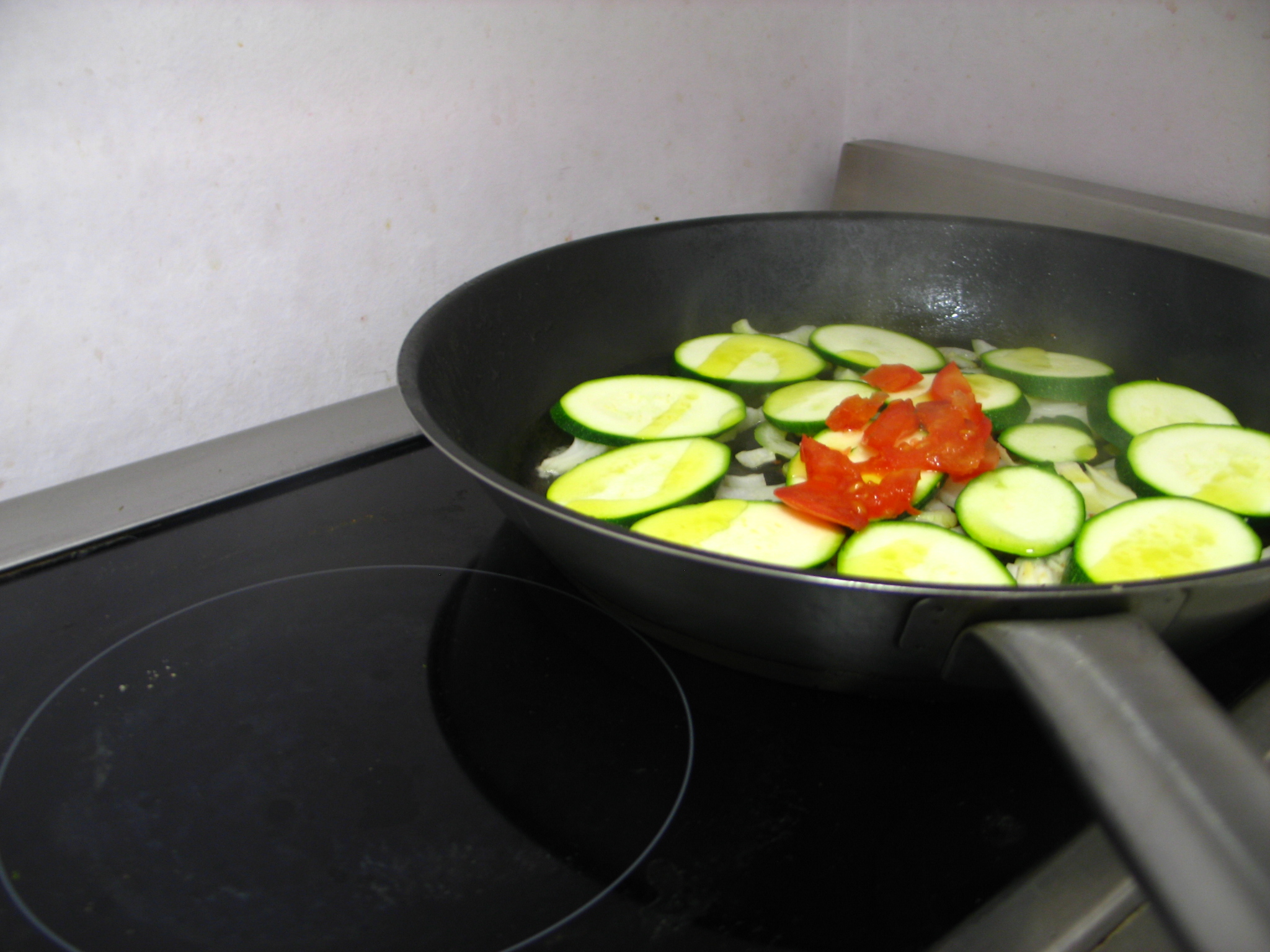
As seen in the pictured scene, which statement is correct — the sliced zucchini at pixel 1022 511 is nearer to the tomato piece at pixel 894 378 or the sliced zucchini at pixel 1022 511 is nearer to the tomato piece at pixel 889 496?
the tomato piece at pixel 889 496

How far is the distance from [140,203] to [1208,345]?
128 centimetres

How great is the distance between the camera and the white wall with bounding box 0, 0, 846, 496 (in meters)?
0.95

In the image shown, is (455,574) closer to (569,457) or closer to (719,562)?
(569,457)

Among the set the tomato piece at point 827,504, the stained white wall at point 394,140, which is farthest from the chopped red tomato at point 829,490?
the stained white wall at point 394,140

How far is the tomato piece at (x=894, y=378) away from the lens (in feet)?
3.68

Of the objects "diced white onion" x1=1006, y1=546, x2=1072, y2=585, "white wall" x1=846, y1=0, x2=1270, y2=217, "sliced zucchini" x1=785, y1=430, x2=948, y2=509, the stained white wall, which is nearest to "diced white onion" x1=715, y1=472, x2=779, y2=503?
"sliced zucchini" x1=785, y1=430, x2=948, y2=509

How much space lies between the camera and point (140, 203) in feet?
3.26

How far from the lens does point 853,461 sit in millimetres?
1008

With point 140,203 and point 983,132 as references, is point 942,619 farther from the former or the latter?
point 983,132

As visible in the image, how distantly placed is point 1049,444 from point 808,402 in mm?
284

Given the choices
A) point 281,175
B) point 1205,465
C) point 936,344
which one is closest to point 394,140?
point 281,175

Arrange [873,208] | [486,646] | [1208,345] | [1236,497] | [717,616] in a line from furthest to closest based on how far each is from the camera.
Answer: [873,208] → [1208,345] → [1236,497] → [486,646] → [717,616]

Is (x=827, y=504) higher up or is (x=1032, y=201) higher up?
(x=1032, y=201)

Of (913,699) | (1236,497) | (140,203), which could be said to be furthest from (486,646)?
(1236,497)
